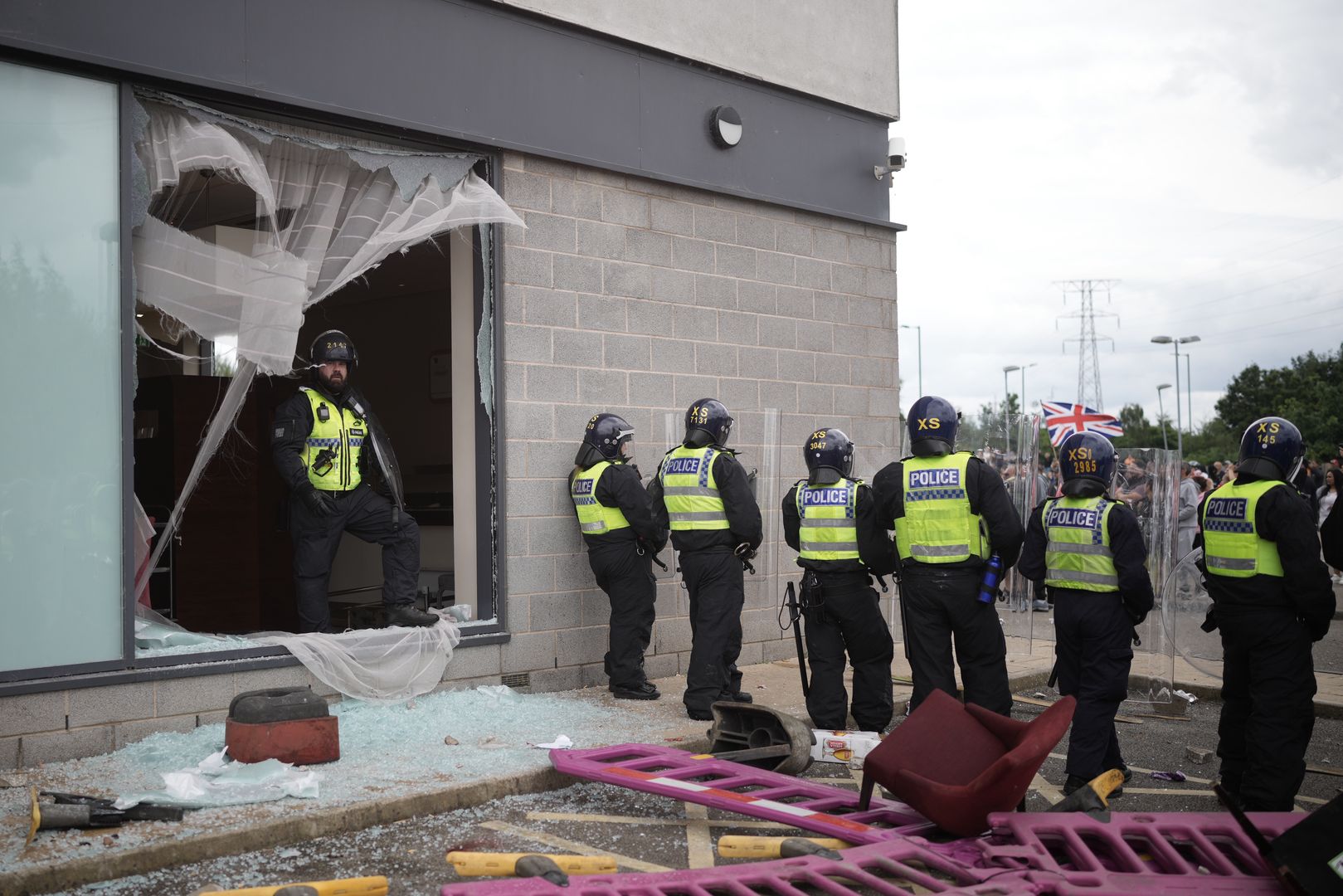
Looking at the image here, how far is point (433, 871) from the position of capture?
5.00 m

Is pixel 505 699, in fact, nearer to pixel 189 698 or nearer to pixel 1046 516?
pixel 189 698

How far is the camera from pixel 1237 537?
6.21m

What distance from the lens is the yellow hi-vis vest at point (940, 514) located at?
6.82 m

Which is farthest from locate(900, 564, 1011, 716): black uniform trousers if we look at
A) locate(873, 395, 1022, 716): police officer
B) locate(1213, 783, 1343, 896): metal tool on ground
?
locate(1213, 783, 1343, 896): metal tool on ground

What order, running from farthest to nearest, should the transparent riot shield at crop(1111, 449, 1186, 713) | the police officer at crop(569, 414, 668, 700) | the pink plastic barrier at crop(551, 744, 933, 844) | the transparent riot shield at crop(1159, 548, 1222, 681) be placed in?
1. the transparent riot shield at crop(1111, 449, 1186, 713)
2. the transparent riot shield at crop(1159, 548, 1222, 681)
3. the police officer at crop(569, 414, 668, 700)
4. the pink plastic barrier at crop(551, 744, 933, 844)

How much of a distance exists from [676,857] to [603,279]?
500cm

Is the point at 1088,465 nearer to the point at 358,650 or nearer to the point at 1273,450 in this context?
the point at 1273,450

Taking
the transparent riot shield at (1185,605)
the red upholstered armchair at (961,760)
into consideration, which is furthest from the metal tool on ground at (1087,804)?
the transparent riot shield at (1185,605)

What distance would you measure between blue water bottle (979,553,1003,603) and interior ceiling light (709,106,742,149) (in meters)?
4.65

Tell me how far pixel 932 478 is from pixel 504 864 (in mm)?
3469

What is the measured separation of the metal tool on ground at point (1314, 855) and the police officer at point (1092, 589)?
6.28ft

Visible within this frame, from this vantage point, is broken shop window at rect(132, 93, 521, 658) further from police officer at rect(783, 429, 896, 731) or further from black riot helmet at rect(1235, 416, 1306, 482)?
black riot helmet at rect(1235, 416, 1306, 482)

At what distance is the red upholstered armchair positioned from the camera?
4.98 metres

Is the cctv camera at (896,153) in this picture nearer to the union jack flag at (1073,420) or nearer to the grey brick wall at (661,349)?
the grey brick wall at (661,349)
